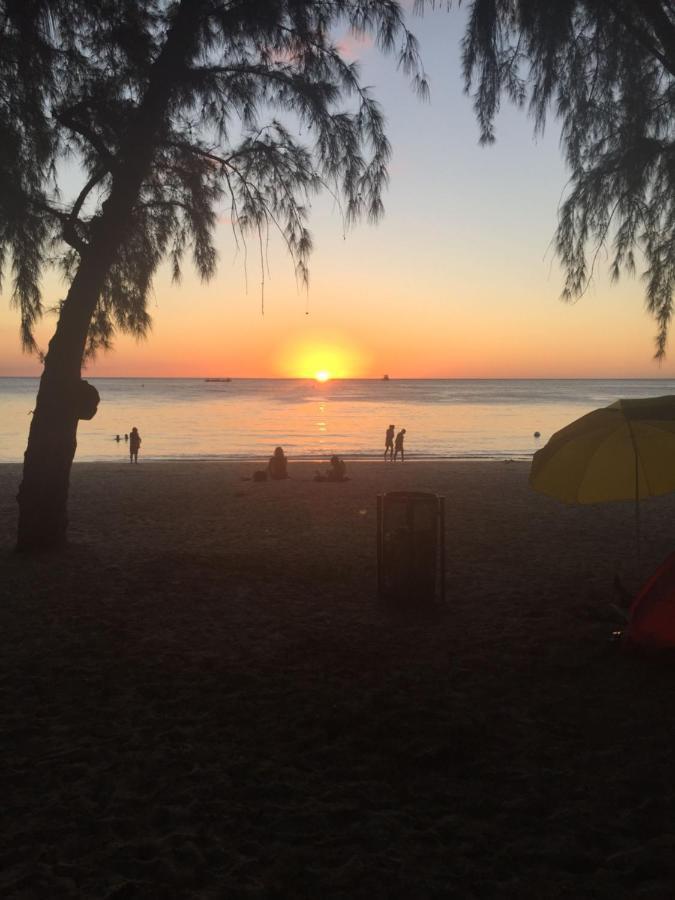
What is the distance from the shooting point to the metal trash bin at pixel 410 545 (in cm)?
719

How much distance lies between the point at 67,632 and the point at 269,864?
3.97 metres

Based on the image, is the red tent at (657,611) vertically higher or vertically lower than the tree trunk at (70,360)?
lower

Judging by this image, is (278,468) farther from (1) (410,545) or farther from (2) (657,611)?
(2) (657,611)

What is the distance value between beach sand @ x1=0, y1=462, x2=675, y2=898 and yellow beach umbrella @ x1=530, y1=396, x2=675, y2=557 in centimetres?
130

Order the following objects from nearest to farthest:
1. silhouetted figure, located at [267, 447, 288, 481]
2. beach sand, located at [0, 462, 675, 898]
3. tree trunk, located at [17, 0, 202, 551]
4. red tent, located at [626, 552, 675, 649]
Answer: beach sand, located at [0, 462, 675, 898] → red tent, located at [626, 552, 675, 649] → tree trunk, located at [17, 0, 202, 551] → silhouetted figure, located at [267, 447, 288, 481]

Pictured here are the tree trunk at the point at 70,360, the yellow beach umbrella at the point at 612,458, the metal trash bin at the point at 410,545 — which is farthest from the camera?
the tree trunk at the point at 70,360

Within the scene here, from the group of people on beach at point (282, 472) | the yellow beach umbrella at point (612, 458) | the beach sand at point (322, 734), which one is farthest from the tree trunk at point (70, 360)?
the group of people on beach at point (282, 472)

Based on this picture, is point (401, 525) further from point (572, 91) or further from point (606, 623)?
point (572, 91)

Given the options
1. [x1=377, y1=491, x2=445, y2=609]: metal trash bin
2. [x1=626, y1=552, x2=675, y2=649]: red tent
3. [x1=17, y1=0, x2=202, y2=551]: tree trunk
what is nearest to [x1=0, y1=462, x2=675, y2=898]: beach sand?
[x1=626, y1=552, x2=675, y2=649]: red tent

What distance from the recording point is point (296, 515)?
12961 millimetres

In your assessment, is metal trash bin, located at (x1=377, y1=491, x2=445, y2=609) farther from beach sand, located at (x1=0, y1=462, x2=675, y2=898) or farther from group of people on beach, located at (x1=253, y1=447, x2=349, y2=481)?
group of people on beach, located at (x1=253, y1=447, x2=349, y2=481)

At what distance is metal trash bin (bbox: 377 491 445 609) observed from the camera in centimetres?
719

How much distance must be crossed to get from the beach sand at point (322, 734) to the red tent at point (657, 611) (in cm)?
21

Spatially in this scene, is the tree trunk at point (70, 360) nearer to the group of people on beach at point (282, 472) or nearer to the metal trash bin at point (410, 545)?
the metal trash bin at point (410, 545)
